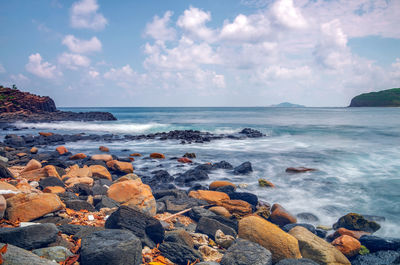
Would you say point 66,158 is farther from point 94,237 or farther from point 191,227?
point 94,237

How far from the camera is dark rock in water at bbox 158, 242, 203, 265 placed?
3240mm

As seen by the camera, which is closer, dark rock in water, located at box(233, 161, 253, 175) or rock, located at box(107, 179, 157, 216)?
rock, located at box(107, 179, 157, 216)

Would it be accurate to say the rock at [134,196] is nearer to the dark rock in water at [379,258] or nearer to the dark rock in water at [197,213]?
the dark rock in water at [197,213]

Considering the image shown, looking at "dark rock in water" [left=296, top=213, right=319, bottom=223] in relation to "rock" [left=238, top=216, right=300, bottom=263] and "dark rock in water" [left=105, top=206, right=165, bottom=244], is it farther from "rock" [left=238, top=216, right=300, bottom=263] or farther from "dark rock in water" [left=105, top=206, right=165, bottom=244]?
"dark rock in water" [left=105, top=206, right=165, bottom=244]

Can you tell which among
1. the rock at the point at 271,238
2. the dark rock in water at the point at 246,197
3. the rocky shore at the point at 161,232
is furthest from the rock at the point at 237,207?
the rock at the point at 271,238

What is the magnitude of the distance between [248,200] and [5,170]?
6407 millimetres

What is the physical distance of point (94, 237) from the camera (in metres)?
2.87

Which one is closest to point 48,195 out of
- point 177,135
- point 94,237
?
point 94,237

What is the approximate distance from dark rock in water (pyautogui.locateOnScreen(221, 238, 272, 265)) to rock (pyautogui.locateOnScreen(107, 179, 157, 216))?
204 cm

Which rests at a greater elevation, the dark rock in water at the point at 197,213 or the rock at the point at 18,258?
the rock at the point at 18,258

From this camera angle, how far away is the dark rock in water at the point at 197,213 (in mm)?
5172

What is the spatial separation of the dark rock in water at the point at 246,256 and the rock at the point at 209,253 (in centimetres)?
28

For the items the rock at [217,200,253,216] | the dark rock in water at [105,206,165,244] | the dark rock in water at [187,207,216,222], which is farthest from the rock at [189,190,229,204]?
the dark rock in water at [105,206,165,244]

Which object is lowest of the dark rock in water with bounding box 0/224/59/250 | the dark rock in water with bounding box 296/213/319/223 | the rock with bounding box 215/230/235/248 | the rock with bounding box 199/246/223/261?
the dark rock in water with bounding box 296/213/319/223
